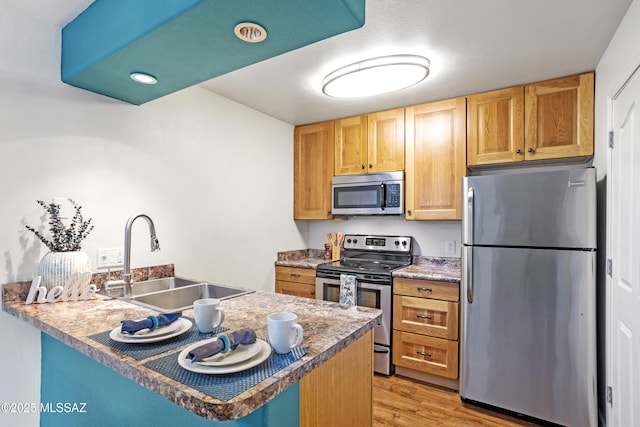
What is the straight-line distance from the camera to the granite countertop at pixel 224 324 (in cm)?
75

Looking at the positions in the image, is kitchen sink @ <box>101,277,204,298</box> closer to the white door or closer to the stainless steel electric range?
the stainless steel electric range

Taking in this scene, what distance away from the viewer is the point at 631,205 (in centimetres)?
153

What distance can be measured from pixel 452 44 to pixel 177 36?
1473 millimetres

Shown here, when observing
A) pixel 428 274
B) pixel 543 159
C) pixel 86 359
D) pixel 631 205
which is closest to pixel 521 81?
pixel 543 159

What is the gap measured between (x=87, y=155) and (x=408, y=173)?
2350 millimetres

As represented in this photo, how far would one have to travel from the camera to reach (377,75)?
2141mm

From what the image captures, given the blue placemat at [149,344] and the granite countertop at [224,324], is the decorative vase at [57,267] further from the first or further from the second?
the blue placemat at [149,344]

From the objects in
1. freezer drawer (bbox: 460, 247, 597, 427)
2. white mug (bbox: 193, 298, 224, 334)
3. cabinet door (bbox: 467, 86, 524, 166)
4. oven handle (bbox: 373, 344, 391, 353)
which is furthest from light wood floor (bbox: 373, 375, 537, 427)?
cabinet door (bbox: 467, 86, 524, 166)

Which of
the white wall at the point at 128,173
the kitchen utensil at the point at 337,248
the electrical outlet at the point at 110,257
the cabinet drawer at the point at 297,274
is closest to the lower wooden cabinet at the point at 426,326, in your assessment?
the cabinet drawer at the point at 297,274

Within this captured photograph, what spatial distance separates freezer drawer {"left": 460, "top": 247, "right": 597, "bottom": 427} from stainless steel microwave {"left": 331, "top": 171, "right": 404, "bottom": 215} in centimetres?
86

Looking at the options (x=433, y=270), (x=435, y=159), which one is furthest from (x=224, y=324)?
(x=435, y=159)

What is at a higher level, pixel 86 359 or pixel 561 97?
pixel 561 97

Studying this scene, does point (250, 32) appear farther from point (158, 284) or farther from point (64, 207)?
point (158, 284)

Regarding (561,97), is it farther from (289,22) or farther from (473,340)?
(289,22)
